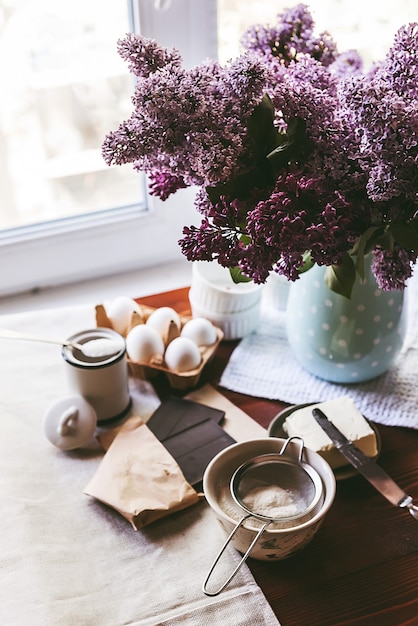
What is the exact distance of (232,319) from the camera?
1.07 m

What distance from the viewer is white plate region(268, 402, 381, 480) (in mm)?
856

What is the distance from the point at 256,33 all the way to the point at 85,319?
1.60 feet

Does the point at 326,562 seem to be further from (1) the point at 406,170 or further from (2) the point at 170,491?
(1) the point at 406,170

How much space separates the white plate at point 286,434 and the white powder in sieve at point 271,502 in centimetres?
12

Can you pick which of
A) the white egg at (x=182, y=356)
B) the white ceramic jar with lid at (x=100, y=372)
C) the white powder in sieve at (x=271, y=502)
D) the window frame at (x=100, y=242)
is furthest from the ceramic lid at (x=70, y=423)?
the window frame at (x=100, y=242)

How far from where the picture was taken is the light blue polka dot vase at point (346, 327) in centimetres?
90

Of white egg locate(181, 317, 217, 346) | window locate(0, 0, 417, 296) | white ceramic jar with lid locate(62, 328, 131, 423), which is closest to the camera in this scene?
white ceramic jar with lid locate(62, 328, 131, 423)

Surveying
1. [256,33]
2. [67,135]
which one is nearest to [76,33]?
[67,135]

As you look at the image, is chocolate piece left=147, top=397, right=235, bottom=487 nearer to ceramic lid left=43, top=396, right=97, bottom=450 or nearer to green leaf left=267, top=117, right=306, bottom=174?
ceramic lid left=43, top=396, right=97, bottom=450

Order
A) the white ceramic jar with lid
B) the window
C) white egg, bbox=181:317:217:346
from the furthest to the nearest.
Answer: the window < white egg, bbox=181:317:217:346 < the white ceramic jar with lid

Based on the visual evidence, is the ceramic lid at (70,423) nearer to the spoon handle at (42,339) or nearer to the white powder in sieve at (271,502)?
the spoon handle at (42,339)

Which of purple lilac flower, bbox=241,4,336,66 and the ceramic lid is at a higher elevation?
purple lilac flower, bbox=241,4,336,66

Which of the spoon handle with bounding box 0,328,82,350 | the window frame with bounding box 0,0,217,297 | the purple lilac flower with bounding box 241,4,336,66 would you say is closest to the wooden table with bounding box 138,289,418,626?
the spoon handle with bounding box 0,328,82,350

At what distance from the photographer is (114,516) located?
82 cm
